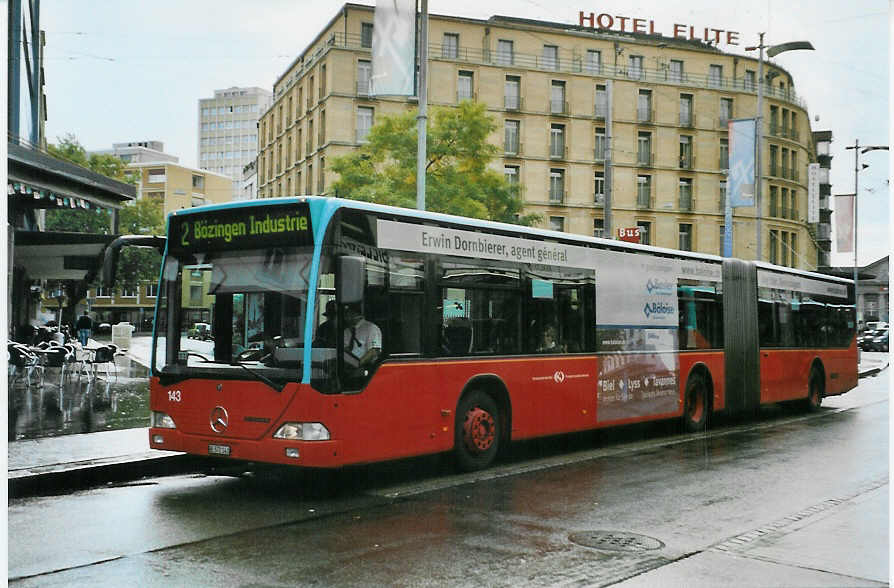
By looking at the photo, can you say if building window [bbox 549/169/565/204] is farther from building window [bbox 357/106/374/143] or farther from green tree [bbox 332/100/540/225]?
green tree [bbox 332/100/540/225]

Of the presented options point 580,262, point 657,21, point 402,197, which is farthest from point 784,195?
point 580,262

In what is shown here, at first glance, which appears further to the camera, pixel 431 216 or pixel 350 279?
pixel 431 216

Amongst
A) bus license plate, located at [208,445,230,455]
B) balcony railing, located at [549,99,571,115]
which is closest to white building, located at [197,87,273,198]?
balcony railing, located at [549,99,571,115]

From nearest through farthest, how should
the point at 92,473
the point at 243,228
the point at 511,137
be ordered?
the point at 243,228 < the point at 92,473 < the point at 511,137

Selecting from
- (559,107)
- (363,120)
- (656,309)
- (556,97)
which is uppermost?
(556,97)

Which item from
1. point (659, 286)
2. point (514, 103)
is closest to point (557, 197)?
point (514, 103)

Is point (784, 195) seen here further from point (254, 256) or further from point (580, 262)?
point (254, 256)

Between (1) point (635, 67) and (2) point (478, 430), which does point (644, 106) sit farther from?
(2) point (478, 430)

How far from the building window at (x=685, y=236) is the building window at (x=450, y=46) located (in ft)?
64.5

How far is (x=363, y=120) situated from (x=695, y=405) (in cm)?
4197

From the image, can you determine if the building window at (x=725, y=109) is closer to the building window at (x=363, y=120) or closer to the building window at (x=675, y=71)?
the building window at (x=675, y=71)

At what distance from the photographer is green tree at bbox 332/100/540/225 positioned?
37469 mm

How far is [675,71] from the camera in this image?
203 feet

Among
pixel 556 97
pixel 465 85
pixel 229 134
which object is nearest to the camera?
pixel 465 85
